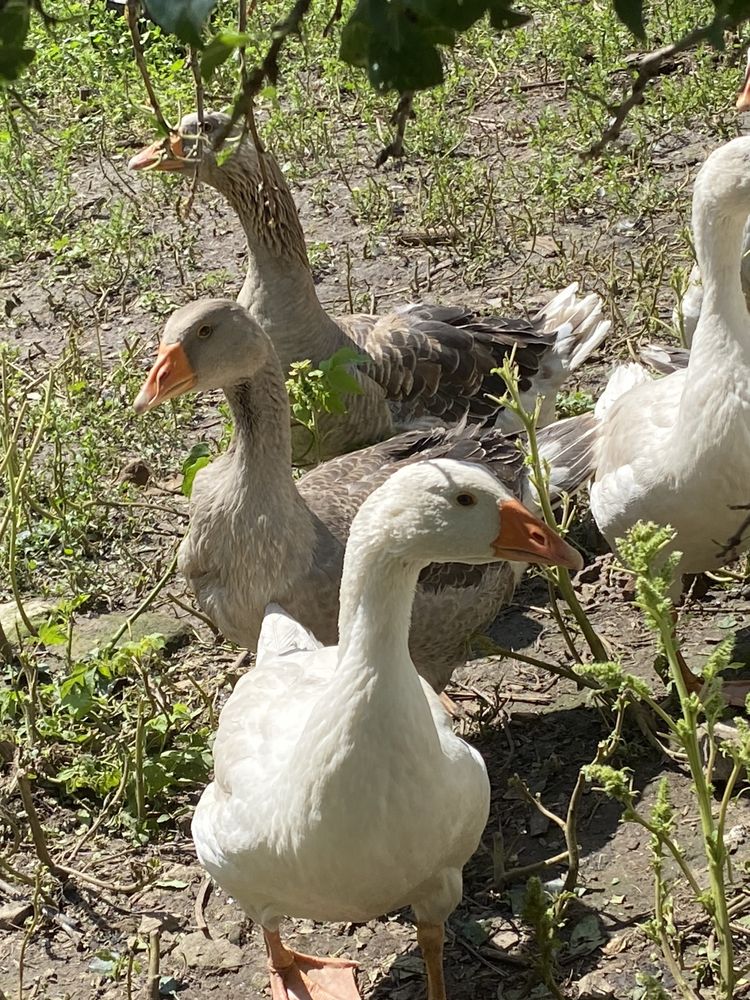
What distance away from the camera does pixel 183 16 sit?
1.32 meters

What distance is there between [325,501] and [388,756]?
5.43 feet

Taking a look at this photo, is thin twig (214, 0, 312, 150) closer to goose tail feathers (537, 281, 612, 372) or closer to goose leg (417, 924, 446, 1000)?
goose leg (417, 924, 446, 1000)

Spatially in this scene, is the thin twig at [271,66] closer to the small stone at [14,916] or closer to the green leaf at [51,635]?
the small stone at [14,916]

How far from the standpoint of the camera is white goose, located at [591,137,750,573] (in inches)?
156

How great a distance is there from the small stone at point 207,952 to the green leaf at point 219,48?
2842mm

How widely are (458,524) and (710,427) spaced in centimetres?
141

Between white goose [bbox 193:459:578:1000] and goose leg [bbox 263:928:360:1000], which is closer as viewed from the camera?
white goose [bbox 193:459:578:1000]

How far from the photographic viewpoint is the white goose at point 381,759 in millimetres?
2859

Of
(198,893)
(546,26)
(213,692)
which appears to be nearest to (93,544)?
(213,692)

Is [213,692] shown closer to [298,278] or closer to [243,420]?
[243,420]

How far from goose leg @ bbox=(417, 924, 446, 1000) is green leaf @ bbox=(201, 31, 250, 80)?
242 cm

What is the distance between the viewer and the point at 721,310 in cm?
405

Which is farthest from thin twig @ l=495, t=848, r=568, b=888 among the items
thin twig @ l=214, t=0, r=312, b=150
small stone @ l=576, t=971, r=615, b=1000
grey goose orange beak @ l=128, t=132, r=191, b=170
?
grey goose orange beak @ l=128, t=132, r=191, b=170

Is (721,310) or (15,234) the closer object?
(721,310)
